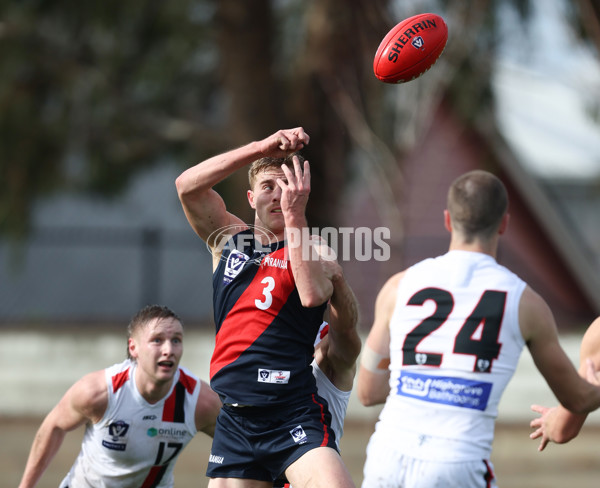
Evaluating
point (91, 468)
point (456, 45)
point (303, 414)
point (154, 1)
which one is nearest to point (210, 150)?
point (154, 1)

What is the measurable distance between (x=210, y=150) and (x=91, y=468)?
30.9 feet

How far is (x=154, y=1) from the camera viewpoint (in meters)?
14.4

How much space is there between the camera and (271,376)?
4.35 m

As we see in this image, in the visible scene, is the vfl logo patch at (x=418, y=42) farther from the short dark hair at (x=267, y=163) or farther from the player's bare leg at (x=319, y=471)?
the player's bare leg at (x=319, y=471)

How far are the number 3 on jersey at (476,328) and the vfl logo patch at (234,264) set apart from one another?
1.07 m

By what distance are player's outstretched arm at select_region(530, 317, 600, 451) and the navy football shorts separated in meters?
1.10

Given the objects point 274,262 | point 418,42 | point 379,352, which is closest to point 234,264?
point 274,262

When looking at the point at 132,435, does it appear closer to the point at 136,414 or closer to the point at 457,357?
the point at 136,414

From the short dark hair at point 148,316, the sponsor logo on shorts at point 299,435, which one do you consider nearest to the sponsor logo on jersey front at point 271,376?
the sponsor logo on shorts at point 299,435

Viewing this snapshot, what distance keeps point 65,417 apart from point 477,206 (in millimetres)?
2699

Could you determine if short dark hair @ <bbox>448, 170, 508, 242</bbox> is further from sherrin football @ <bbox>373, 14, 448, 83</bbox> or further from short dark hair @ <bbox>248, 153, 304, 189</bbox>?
sherrin football @ <bbox>373, 14, 448, 83</bbox>

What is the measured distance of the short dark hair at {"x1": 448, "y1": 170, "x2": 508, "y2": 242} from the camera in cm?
393

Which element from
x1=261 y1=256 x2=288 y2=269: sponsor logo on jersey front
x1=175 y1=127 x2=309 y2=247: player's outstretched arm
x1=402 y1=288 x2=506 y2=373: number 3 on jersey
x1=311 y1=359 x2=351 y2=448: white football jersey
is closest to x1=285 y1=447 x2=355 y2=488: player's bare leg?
x1=311 y1=359 x2=351 y2=448: white football jersey

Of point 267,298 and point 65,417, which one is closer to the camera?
point 267,298
